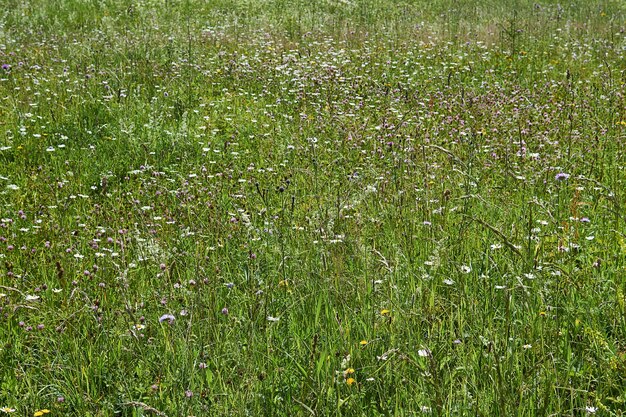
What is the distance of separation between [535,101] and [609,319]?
5351mm

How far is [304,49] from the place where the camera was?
10633mm

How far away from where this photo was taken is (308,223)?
4.28m

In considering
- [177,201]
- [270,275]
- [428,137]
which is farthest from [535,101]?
[270,275]

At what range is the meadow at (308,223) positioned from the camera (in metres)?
2.63

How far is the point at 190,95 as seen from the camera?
7.74m

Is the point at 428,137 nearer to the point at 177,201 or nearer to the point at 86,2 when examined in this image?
the point at 177,201

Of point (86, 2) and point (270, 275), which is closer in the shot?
point (270, 275)

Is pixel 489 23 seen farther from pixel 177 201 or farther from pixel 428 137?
pixel 177 201

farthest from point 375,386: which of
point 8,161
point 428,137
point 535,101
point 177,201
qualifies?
point 535,101

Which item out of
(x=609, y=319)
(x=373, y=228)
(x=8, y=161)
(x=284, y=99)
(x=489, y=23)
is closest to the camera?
(x=609, y=319)

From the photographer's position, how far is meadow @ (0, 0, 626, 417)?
2.63 meters

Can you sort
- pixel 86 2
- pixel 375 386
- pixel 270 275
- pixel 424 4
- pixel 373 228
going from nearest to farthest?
pixel 375 386
pixel 270 275
pixel 373 228
pixel 86 2
pixel 424 4

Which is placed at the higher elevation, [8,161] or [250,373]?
[250,373]

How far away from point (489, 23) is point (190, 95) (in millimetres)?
8939
